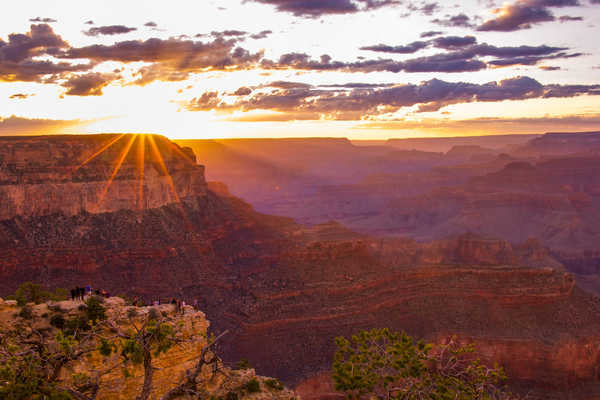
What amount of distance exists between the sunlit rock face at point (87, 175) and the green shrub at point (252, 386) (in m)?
39.9

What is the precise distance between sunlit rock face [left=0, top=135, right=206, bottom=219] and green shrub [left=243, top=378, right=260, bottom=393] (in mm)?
39911

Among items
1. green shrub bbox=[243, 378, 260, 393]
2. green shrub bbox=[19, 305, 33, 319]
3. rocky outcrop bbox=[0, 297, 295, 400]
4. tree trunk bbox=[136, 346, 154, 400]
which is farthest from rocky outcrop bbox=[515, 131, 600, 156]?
green shrub bbox=[19, 305, 33, 319]

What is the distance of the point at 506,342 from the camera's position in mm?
38906

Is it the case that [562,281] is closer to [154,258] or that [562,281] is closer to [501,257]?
[501,257]

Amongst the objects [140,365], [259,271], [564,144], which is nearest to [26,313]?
[140,365]

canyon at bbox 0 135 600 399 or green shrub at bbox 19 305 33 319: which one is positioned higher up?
green shrub at bbox 19 305 33 319

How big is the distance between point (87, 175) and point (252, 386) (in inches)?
1660

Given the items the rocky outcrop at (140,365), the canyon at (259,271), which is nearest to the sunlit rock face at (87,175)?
the canyon at (259,271)

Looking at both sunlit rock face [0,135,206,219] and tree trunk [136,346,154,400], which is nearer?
tree trunk [136,346,154,400]

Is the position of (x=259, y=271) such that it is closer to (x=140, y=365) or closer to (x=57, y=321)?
(x=140, y=365)

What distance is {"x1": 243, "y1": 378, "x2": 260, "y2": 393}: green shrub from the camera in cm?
→ 1875

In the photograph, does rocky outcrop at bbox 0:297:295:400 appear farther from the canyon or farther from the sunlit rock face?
the sunlit rock face

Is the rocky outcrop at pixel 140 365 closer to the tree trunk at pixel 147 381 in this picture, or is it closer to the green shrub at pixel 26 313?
the green shrub at pixel 26 313

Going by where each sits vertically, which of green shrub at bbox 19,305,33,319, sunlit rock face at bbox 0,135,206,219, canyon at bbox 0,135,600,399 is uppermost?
sunlit rock face at bbox 0,135,206,219
